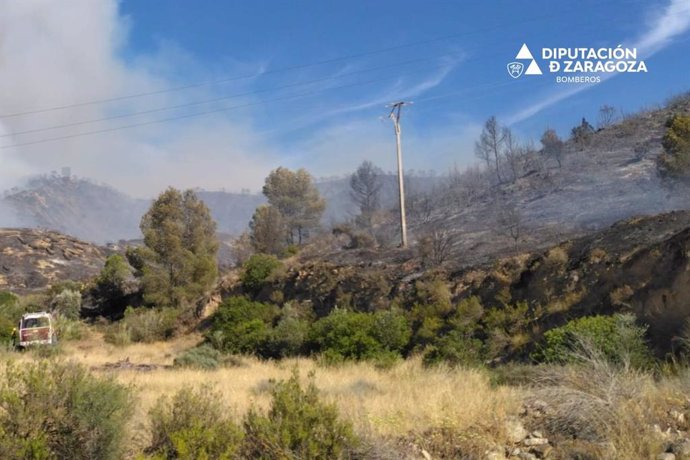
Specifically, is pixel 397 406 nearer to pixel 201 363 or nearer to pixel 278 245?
pixel 201 363

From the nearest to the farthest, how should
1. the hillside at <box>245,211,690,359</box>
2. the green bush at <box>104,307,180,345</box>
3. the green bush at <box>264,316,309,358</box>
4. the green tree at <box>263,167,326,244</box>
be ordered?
the hillside at <box>245,211,690,359</box>, the green bush at <box>264,316,309,358</box>, the green bush at <box>104,307,180,345</box>, the green tree at <box>263,167,326,244</box>

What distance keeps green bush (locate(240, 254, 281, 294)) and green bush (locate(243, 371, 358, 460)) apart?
25.4 metres

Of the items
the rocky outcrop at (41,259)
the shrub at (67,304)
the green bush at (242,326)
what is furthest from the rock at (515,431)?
the rocky outcrop at (41,259)

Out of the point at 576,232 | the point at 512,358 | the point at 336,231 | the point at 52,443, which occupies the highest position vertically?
the point at 336,231

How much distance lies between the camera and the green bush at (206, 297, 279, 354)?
22.0m

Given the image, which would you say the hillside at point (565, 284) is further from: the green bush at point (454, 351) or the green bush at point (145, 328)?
the green bush at point (145, 328)

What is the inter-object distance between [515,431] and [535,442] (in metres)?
0.25

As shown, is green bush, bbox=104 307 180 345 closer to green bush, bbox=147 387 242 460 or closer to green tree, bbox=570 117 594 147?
green bush, bbox=147 387 242 460

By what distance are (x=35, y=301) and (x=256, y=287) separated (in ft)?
62.0

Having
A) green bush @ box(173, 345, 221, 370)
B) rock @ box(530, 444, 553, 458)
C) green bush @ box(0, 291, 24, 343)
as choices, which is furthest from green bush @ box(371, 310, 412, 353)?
green bush @ box(0, 291, 24, 343)

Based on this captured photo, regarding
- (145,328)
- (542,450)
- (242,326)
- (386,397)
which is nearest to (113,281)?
(145,328)

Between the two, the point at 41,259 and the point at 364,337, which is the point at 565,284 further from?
the point at 41,259

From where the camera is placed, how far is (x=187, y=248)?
128 feet

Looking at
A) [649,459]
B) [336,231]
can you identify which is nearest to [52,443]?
[649,459]
